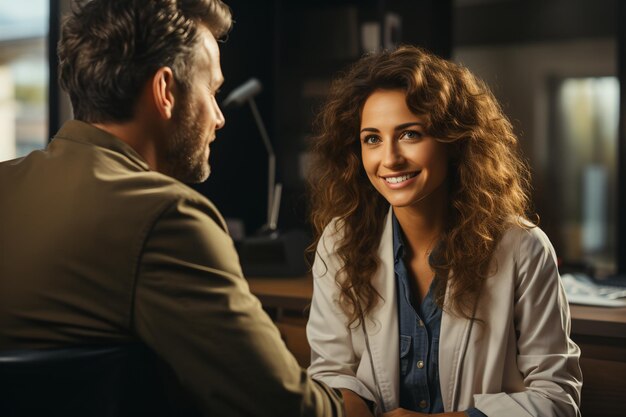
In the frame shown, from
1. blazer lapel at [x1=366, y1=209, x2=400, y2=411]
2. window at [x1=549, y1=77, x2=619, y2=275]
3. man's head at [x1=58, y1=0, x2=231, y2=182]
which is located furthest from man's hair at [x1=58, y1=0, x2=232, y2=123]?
window at [x1=549, y1=77, x2=619, y2=275]

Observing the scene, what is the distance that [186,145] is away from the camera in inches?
49.5

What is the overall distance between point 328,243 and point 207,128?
55 centimetres

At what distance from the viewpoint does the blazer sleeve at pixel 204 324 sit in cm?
93

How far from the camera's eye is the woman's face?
61.8 inches

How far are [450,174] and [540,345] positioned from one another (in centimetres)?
44

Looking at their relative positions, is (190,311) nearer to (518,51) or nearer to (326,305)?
(326,305)

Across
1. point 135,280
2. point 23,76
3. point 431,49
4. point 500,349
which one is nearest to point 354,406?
point 500,349

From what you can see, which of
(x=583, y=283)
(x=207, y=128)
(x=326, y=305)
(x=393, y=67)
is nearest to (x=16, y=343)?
(x=207, y=128)

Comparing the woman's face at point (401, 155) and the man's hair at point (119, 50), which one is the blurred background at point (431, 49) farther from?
the man's hair at point (119, 50)

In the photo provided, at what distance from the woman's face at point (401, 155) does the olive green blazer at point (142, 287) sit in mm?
665

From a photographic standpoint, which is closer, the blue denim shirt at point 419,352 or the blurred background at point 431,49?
the blue denim shirt at point 419,352

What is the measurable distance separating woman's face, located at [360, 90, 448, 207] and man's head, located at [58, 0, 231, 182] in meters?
0.47

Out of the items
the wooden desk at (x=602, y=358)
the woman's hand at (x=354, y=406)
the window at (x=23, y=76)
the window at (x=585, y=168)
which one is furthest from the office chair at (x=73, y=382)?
the window at (x=585, y=168)

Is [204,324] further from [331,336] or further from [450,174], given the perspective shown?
[450,174]
